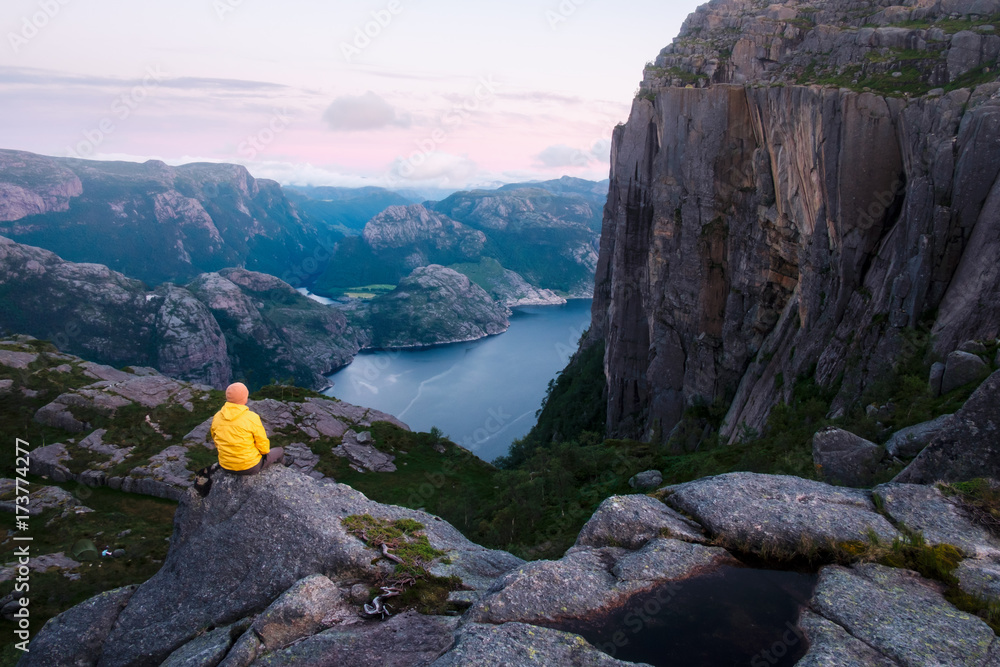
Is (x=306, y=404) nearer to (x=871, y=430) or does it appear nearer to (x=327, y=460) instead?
(x=327, y=460)

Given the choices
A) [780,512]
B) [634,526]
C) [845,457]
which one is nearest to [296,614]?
[634,526]

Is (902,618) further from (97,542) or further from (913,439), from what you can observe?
(97,542)

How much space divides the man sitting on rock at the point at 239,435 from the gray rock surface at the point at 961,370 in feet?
76.7

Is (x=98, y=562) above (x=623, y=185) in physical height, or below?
below

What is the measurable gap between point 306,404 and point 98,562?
36166mm

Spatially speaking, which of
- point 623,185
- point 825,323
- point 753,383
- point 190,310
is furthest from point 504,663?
point 190,310

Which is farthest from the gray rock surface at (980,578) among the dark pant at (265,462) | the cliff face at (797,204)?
the cliff face at (797,204)

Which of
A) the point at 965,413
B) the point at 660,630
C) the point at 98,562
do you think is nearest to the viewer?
the point at 660,630

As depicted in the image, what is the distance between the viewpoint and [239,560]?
12562 millimetres

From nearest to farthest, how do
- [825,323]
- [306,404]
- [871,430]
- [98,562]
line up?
[871,430] → [98,562] → [825,323] → [306,404]

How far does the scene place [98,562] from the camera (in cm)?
2855

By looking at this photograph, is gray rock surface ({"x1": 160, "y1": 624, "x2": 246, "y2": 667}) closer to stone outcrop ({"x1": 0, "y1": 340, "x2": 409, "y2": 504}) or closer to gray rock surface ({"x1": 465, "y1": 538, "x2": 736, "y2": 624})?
gray rock surface ({"x1": 465, "y1": 538, "x2": 736, "y2": 624})

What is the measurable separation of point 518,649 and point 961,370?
20.5 m

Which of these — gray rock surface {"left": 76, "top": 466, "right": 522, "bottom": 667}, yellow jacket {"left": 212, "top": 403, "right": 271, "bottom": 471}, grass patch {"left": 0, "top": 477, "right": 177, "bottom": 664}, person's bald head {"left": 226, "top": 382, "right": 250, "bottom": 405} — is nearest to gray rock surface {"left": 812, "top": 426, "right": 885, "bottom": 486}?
gray rock surface {"left": 76, "top": 466, "right": 522, "bottom": 667}
